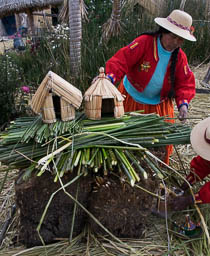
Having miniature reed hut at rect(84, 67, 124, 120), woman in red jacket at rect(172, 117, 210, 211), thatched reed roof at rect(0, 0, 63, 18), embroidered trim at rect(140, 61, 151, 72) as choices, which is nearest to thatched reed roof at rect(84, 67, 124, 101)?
miniature reed hut at rect(84, 67, 124, 120)

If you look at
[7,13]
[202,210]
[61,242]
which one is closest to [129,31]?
[7,13]

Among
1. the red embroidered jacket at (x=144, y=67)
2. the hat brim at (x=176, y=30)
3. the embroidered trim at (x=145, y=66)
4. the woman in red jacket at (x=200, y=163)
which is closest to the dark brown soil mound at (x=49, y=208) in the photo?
the woman in red jacket at (x=200, y=163)

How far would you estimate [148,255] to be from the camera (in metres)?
1.46

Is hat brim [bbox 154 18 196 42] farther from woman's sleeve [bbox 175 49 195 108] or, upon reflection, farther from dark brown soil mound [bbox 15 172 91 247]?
dark brown soil mound [bbox 15 172 91 247]

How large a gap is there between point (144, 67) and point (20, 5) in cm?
504

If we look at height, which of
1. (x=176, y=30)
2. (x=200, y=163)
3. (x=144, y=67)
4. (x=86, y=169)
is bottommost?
(x=200, y=163)

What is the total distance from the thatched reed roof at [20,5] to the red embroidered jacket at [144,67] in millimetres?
4811

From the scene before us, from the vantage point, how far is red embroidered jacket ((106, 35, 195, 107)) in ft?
6.23

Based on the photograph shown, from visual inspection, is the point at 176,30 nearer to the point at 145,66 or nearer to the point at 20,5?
the point at 145,66

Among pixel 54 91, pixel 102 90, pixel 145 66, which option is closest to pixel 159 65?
pixel 145 66

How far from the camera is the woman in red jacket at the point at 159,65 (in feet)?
6.07

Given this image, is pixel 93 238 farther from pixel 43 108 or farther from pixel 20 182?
pixel 43 108

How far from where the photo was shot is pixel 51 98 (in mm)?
1362

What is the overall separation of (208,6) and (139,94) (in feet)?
19.0
